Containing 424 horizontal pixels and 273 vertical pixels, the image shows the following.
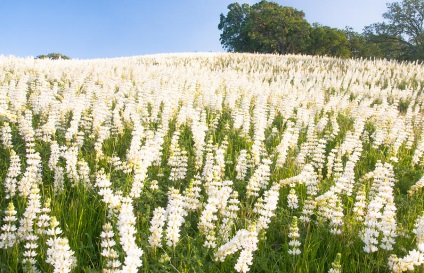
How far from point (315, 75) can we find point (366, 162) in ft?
40.9

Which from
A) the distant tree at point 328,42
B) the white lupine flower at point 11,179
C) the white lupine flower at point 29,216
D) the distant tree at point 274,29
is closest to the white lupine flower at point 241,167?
the white lupine flower at point 29,216

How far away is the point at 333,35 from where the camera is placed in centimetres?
6016

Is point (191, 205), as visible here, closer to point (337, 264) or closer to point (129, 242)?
point (129, 242)

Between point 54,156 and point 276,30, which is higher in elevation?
point 276,30

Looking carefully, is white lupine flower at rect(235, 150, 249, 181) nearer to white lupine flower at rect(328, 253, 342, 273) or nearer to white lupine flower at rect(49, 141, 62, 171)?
white lupine flower at rect(328, 253, 342, 273)

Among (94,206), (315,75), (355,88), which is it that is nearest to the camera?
(94,206)

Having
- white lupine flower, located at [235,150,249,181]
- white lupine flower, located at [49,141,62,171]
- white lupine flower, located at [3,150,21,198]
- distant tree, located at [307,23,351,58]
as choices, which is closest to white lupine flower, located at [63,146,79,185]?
white lupine flower, located at [49,141,62,171]

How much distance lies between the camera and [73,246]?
4.05m

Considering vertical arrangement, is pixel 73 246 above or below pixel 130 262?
below

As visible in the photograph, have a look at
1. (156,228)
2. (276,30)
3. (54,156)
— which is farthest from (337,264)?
(276,30)

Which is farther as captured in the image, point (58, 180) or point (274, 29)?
point (274, 29)

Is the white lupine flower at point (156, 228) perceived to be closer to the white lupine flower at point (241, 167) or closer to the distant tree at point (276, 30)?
the white lupine flower at point (241, 167)

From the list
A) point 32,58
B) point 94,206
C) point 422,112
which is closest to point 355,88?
point 422,112

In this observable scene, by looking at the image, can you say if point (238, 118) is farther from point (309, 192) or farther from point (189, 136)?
point (309, 192)
